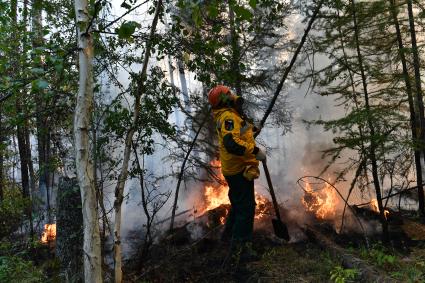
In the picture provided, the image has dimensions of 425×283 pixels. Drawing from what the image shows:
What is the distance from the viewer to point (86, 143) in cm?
393

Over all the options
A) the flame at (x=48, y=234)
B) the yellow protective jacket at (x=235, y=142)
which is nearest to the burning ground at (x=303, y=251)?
the yellow protective jacket at (x=235, y=142)

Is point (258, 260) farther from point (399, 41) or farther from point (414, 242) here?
point (399, 41)

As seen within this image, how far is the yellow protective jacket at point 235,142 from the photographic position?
6.04 m

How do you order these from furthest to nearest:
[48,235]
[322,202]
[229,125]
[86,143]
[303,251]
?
[322,202] → [48,235] → [303,251] → [229,125] → [86,143]

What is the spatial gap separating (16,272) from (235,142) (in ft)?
12.5

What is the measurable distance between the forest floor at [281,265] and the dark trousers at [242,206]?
0.51 m

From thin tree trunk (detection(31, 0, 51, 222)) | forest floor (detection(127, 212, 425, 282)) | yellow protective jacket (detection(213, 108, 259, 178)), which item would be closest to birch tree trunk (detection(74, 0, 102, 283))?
forest floor (detection(127, 212, 425, 282))

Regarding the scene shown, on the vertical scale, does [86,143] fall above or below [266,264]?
above

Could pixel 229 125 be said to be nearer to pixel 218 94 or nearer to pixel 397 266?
pixel 218 94

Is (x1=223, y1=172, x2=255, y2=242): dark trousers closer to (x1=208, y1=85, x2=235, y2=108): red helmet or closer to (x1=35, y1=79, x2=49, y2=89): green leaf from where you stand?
(x1=208, y1=85, x2=235, y2=108): red helmet

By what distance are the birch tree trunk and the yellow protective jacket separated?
104 inches

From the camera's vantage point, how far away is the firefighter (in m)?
6.11

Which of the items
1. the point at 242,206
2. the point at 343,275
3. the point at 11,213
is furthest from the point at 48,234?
the point at 343,275

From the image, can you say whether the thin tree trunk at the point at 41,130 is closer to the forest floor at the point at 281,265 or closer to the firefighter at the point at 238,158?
the firefighter at the point at 238,158
